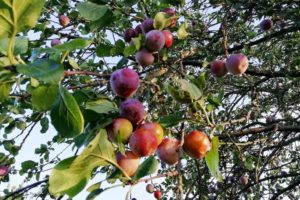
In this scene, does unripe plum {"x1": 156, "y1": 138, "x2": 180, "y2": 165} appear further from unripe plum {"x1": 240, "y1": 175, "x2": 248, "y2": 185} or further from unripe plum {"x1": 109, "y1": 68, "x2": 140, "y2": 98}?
unripe plum {"x1": 240, "y1": 175, "x2": 248, "y2": 185}

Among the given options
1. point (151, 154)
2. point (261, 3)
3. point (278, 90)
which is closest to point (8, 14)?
point (151, 154)

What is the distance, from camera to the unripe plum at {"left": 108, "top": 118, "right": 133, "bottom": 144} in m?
0.93

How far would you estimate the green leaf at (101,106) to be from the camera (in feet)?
3.18

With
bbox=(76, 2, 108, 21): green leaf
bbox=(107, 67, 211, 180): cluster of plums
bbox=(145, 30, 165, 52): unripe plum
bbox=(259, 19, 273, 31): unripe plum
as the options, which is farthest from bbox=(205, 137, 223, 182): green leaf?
bbox=(259, 19, 273, 31): unripe plum

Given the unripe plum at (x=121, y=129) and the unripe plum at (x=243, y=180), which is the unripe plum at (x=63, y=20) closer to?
the unripe plum at (x=243, y=180)

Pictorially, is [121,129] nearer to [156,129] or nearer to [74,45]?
[156,129]

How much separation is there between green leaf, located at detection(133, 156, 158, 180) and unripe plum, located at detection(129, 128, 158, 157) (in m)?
0.02

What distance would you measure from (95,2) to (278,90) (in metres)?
2.04

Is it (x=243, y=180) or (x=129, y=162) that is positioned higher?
(x=129, y=162)

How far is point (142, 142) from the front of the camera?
93 cm

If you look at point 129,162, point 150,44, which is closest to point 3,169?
point 150,44

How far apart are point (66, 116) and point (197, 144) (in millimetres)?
359

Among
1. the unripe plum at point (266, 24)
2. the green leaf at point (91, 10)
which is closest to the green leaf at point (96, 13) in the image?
the green leaf at point (91, 10)

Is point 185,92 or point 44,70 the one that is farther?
point 185,92
